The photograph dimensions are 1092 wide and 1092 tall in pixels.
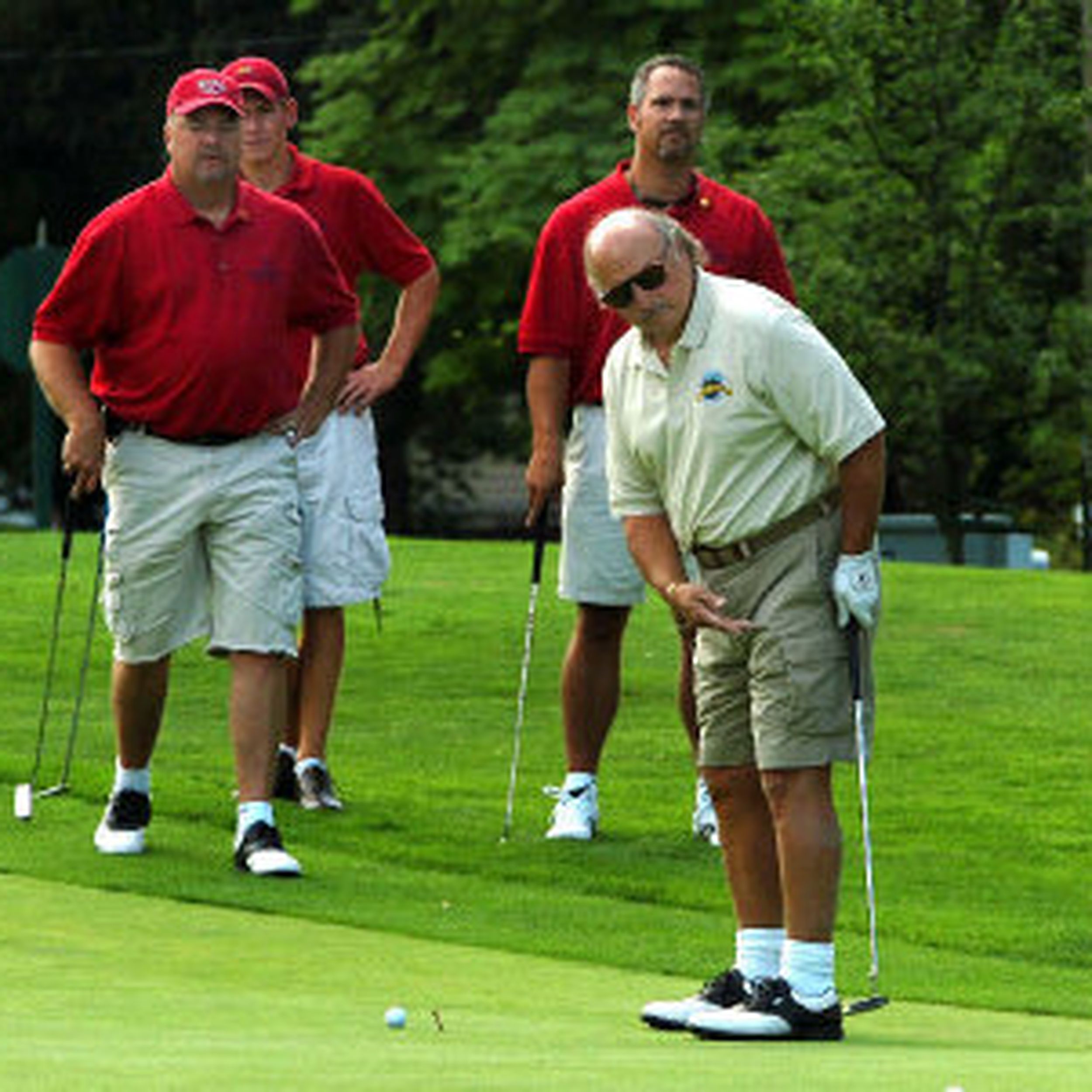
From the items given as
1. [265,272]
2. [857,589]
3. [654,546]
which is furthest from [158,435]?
[857,589]

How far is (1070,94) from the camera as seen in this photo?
31203mm

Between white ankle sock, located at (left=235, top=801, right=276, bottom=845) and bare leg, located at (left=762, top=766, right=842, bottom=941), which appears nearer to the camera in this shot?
bare leg, located at (left=762, top=766, right=842, bottom=941)

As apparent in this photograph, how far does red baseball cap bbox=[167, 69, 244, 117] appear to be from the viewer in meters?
10.0

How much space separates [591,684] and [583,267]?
131 cm

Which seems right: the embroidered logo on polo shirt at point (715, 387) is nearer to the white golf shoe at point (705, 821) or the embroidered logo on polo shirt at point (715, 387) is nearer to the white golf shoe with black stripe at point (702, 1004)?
the white golf shoe with black stripe at point (702, 1004)

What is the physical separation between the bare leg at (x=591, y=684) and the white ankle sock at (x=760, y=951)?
322 centimetres

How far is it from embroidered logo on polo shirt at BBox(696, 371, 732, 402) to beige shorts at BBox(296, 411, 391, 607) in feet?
13.0

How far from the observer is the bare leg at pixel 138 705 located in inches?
413

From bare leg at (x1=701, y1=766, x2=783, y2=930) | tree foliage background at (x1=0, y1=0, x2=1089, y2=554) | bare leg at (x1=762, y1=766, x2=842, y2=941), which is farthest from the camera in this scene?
tree foliage background at (x1=0, y1=0, x2=1089, y2=554)

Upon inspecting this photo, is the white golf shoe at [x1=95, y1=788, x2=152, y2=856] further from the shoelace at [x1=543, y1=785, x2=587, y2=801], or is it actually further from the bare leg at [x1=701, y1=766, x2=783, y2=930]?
the bare leg at [x1=701, y1=766, x2=783, y2=930]

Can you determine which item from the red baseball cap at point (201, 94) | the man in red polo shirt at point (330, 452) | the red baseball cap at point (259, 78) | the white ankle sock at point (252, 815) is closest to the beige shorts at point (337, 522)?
the man in red polo shirt at point (330, 452)

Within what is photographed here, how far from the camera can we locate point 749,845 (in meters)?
7.81

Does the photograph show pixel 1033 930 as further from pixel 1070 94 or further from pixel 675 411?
pixel 1070 94

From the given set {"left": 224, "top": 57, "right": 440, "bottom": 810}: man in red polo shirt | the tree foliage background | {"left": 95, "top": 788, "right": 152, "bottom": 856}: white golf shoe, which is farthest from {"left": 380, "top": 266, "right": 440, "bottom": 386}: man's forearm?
the tree foliage background
